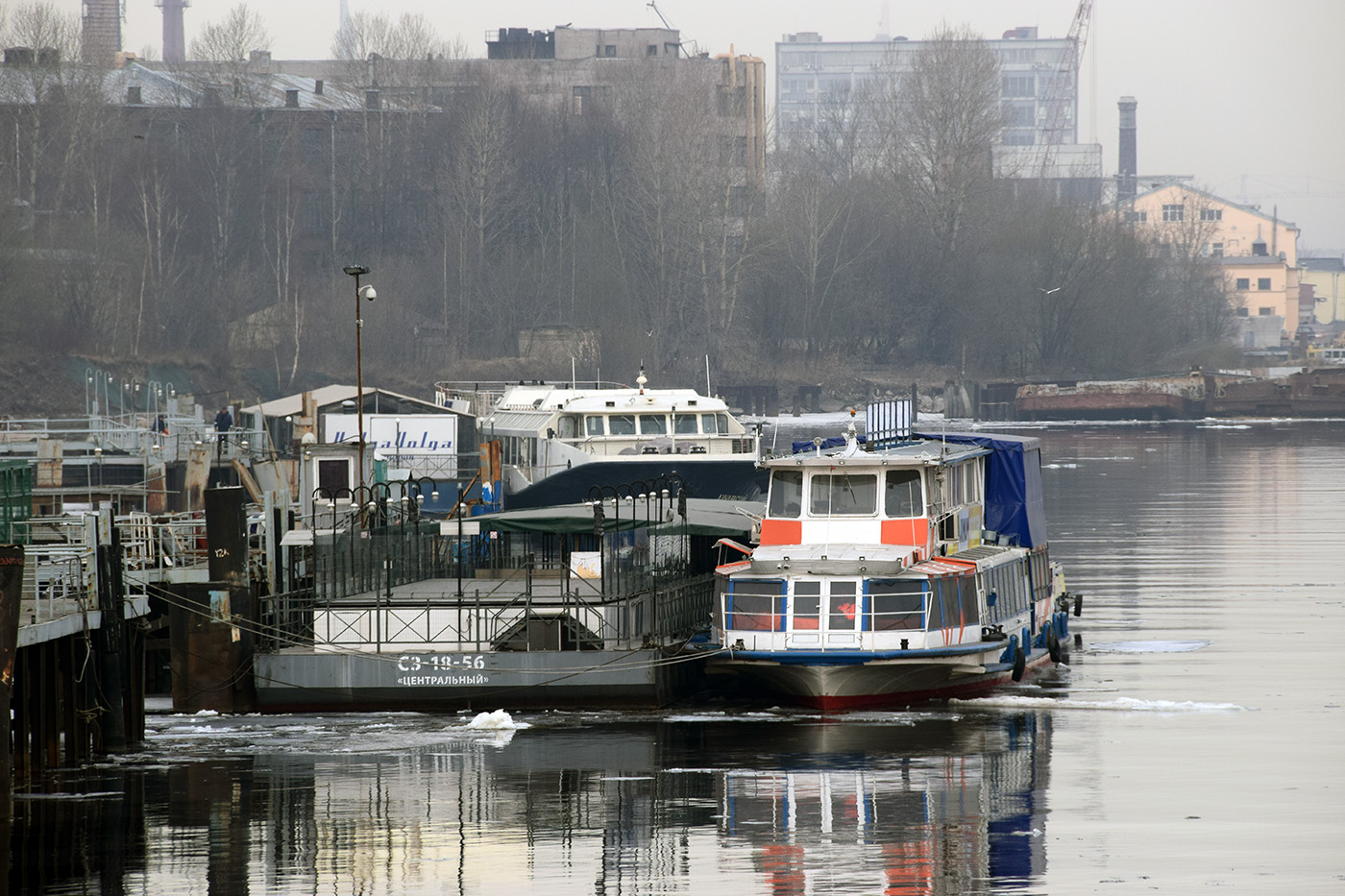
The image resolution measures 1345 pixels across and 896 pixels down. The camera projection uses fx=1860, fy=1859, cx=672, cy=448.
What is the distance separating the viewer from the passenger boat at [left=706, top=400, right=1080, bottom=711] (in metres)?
31.2

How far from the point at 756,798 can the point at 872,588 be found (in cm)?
639

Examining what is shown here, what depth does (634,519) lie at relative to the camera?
113ft

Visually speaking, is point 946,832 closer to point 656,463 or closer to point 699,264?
point 656,463

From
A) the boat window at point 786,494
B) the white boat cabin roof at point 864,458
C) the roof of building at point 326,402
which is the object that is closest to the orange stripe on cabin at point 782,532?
the boat window at point 786,494

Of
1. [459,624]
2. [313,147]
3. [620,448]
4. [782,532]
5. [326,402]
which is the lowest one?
[459,624]

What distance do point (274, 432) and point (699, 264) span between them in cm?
7445

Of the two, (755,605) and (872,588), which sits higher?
(872,588)

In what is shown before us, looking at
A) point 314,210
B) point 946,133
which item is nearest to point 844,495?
point 314,210

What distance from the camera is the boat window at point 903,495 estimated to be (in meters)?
33.0

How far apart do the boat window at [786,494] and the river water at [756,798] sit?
3.61 metres

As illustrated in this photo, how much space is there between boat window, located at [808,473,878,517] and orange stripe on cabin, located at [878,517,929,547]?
0.46 meters

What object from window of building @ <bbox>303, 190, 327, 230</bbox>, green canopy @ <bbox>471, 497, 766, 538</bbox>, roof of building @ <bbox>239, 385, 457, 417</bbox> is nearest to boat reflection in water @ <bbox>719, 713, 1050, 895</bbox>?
green canopy @ <bbox>471, 497, 766, 538</bbox>

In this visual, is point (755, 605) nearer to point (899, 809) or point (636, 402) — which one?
point (899, 809)

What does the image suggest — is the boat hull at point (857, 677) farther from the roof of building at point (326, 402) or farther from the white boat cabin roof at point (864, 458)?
the roof of building at point (326, 402)
